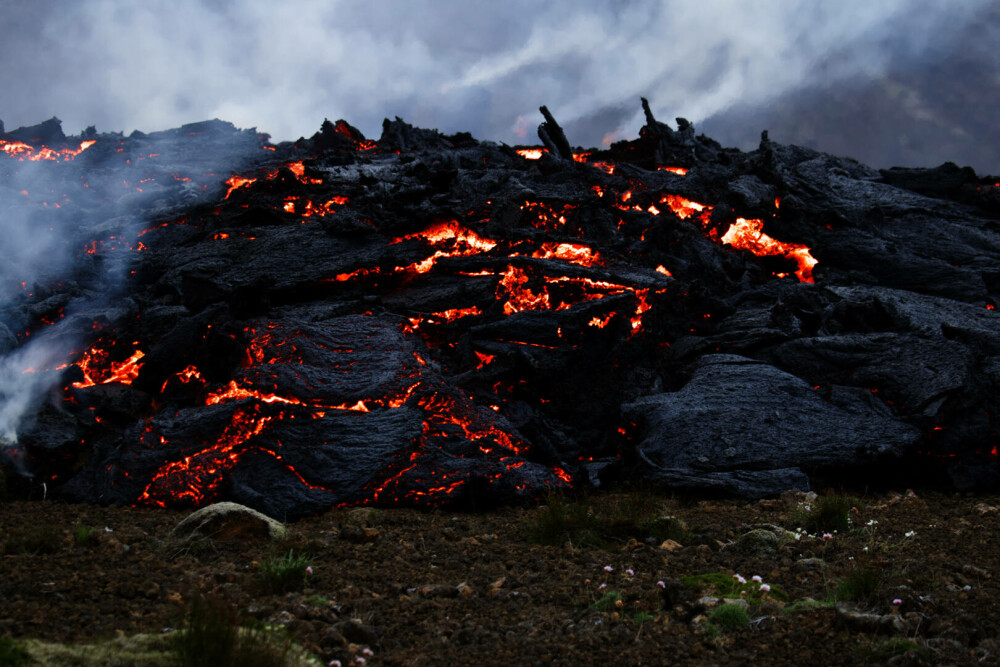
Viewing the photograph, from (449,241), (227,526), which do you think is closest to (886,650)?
(227,526)

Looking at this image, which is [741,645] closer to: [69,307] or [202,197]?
[69,307]

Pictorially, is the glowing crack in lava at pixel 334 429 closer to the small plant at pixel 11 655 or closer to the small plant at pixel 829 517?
the small plant at pixel 829 517

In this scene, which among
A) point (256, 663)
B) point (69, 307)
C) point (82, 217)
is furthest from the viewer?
point (82, 217)

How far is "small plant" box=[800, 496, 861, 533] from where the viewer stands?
30.5 feet

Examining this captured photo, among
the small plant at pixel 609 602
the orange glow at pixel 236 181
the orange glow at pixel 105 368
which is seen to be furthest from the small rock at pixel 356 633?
the orange glow at pixel 236 181

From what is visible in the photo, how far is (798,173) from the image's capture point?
3080cm

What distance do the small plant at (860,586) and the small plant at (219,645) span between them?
5078mm

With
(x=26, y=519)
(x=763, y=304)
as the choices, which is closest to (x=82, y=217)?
(x=26, y=519)

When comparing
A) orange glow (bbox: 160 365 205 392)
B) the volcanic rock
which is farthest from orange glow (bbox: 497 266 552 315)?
orange glow (bbox: 160 365 205 392)

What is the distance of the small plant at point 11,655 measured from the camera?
4.00 meters

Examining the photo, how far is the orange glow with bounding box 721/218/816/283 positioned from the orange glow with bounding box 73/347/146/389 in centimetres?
2054

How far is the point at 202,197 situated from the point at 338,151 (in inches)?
329

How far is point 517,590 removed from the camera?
7.02 metres

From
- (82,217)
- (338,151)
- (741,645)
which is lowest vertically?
(741,645)
